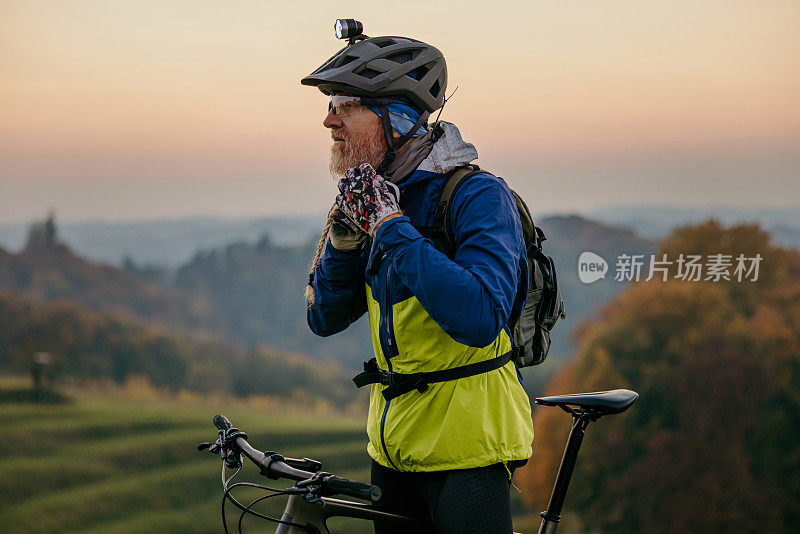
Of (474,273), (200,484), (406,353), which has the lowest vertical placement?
(200,484)

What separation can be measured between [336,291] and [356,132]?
40 centimetres

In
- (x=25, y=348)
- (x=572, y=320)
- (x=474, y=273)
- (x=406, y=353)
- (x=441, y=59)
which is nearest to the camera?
(x=474, y=273)

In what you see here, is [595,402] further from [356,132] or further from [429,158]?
[356,132]

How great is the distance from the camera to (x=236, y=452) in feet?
6.39

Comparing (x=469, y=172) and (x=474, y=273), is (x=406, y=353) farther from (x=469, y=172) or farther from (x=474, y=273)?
(x=469, y=172)

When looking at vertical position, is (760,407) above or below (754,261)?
below

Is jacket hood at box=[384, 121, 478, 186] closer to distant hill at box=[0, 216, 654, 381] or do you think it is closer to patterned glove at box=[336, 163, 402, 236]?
patterned glove at box=[336, 163, 402, 236]

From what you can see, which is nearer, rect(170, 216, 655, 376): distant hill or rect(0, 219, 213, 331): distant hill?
rect(0, 219, 213, 331): distant hill

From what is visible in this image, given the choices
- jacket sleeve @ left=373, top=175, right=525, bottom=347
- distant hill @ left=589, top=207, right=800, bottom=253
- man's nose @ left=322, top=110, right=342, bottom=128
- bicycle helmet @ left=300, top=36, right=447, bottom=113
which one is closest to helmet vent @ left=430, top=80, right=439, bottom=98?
bicycle helmet @ left=300, top=36, right=447, bottom=113

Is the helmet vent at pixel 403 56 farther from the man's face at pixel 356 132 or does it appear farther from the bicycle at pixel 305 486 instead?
the bicycle at pixel 305 486

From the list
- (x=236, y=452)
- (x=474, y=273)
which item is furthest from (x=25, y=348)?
(x=474, y=273)

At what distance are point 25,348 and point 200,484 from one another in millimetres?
1525

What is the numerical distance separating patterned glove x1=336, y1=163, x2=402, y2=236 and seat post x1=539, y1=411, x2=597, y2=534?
2.98 feet

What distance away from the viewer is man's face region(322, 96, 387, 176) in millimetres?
2105
